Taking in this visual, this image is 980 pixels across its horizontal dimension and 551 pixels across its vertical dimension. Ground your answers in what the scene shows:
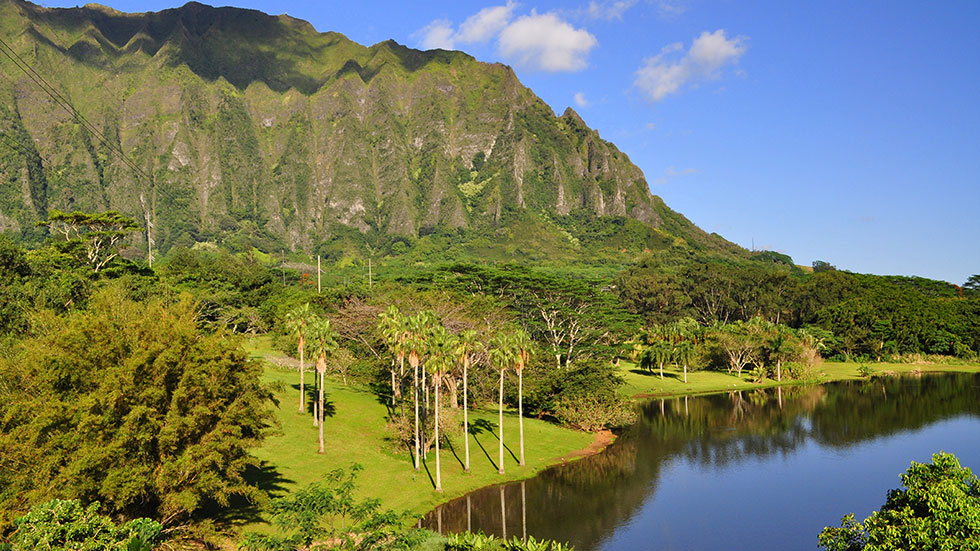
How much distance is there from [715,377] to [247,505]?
9349 cm

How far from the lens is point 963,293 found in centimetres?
18550

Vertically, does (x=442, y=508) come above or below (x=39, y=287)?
below

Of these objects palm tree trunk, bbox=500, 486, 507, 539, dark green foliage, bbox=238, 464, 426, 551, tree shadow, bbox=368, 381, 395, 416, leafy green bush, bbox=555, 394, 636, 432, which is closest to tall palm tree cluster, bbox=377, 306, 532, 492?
palm tree trunk, bbox=500, 486, 507, 539

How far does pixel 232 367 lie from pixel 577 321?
250 feet

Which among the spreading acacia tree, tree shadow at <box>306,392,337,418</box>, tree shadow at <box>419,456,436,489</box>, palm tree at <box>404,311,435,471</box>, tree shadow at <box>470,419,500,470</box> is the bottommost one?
tree shadow at <box>419,456,436,489</box>

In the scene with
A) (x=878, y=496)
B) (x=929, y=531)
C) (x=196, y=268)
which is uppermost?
(x=196, y=268)

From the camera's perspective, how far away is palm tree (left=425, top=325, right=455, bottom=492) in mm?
51781

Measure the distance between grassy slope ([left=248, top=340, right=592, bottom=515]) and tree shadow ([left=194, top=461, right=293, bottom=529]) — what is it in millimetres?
817

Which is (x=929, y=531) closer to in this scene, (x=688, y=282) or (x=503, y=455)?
(x=503, y=455)

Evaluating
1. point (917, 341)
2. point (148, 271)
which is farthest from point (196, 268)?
point (917, 341)

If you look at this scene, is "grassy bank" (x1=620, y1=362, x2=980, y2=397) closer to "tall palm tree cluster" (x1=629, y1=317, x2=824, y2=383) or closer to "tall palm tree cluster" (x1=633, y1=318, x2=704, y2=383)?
"tall palm tree cluster" (x1=629, y1=317, x2=824, y2=383)

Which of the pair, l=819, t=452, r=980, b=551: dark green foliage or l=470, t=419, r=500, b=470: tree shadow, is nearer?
l=819, t=452, r=980, b=551: dark green foliage

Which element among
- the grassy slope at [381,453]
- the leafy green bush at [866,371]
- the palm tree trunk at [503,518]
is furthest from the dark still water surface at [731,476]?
the leafy green bush at [866,371]

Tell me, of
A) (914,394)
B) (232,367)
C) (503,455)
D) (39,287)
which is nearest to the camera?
(232,367)
